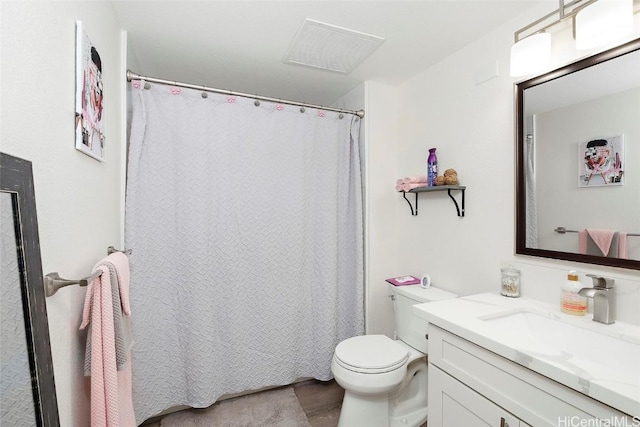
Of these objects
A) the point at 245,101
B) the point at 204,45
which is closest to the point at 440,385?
the point at 245,101

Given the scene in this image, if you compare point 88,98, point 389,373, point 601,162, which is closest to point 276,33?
point 88,98

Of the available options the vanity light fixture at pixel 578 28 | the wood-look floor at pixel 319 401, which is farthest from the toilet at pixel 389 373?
the vanity light fixture at pixel 578 28

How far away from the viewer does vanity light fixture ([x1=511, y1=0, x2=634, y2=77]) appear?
1.07 m

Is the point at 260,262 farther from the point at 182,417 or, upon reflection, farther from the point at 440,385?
the point at 440,385

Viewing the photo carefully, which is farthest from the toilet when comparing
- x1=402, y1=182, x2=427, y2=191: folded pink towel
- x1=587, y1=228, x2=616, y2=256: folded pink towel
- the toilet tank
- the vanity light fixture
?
the vanity light fixture

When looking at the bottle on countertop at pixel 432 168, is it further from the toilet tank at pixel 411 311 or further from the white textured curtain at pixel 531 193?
the toilet tank at pixel 411 311

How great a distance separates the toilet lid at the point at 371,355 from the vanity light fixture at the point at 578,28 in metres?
1.53

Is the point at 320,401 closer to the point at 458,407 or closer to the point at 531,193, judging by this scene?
the point at 458,407

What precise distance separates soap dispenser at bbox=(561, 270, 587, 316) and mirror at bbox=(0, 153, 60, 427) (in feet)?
5.78

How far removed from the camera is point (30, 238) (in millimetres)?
666

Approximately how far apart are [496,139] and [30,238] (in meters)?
1.93

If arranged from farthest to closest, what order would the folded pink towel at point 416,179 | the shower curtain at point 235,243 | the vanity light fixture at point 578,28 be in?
the folded pink towel at point 416,179 → the shower curtain at point 235,243 → the vanity light fixture at point 578,28

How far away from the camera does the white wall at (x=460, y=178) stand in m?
1.53

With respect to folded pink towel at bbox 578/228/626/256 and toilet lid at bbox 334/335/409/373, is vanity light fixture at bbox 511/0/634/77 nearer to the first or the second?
folded pink towel at bbox 578/228/626/256
